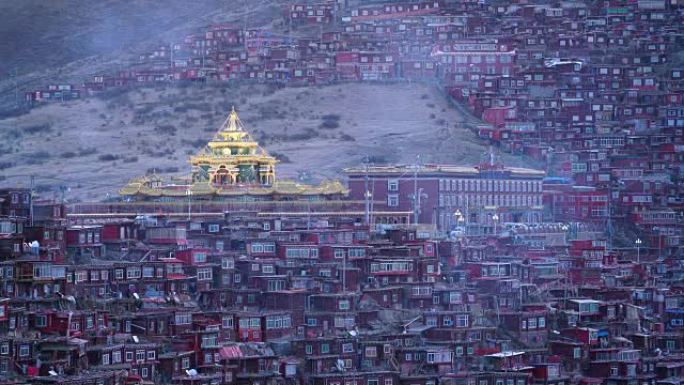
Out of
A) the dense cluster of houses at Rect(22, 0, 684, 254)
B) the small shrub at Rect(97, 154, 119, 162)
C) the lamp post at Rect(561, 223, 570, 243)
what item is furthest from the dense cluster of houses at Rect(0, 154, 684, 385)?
the small shrub at Rect(97, 154, 119, 162)

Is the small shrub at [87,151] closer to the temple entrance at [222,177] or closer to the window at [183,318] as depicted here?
the temple entrance at [222,177]

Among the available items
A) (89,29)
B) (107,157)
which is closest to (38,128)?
(107,157)

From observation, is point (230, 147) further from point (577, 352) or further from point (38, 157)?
point (577, 352)

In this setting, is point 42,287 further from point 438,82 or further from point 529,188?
point 438,82

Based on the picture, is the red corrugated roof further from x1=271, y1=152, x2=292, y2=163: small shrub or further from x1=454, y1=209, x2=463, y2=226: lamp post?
x1=271, y1=152, x2=292, y2=163: small shrub

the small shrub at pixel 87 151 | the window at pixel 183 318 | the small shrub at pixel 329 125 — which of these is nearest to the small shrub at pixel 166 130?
the small shrub at pixel 87 151
